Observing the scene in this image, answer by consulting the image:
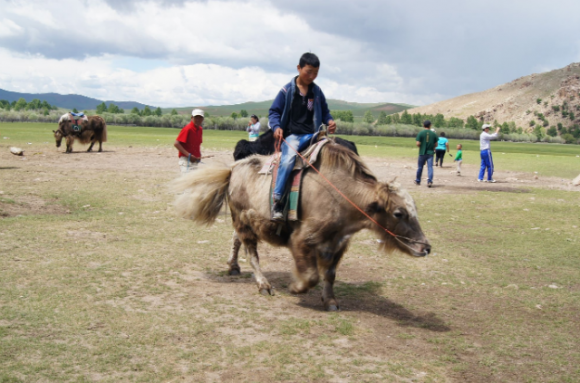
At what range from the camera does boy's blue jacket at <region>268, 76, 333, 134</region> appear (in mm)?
A: 6094

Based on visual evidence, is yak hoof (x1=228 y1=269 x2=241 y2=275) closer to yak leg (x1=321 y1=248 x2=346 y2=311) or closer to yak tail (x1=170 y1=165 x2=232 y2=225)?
yak tail (x1=170 y1=165 x2=232 y2=225)

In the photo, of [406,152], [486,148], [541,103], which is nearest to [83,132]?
[486,148]

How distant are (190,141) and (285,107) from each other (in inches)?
191

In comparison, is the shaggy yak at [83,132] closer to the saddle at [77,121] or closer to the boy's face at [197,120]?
the saddle at [77,121]

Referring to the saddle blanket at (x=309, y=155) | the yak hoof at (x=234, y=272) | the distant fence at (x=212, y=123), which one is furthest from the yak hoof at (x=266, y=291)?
the distant fence at (x=212, y=123)

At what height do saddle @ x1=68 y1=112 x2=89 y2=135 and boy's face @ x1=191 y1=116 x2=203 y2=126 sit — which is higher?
boy's face @ x1=191 y1=116 x2=203 y2=126

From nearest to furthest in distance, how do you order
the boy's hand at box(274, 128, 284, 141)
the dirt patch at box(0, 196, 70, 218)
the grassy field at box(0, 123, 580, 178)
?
the boy's hand at box(274, 128, 284, 141) < the dirt patch at box(0, 196, 70, 218) < the grassy field at box(0, 123, 580, 178)

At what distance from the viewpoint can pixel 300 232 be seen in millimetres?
5695

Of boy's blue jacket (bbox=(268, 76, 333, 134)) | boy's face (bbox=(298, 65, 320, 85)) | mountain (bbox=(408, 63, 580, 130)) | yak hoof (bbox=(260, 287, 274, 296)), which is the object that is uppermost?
mountain (bbox=(408, 63, 580, 130))

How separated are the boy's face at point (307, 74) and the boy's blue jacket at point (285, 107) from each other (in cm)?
13

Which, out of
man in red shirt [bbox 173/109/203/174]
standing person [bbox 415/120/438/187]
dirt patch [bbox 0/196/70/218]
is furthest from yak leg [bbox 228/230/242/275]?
standing person [bbox 415/120/438/187]

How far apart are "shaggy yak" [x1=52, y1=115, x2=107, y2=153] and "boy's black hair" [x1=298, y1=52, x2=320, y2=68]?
910 inches

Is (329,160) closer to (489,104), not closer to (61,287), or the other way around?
(61,287)

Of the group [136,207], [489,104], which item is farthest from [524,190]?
[489,104]
